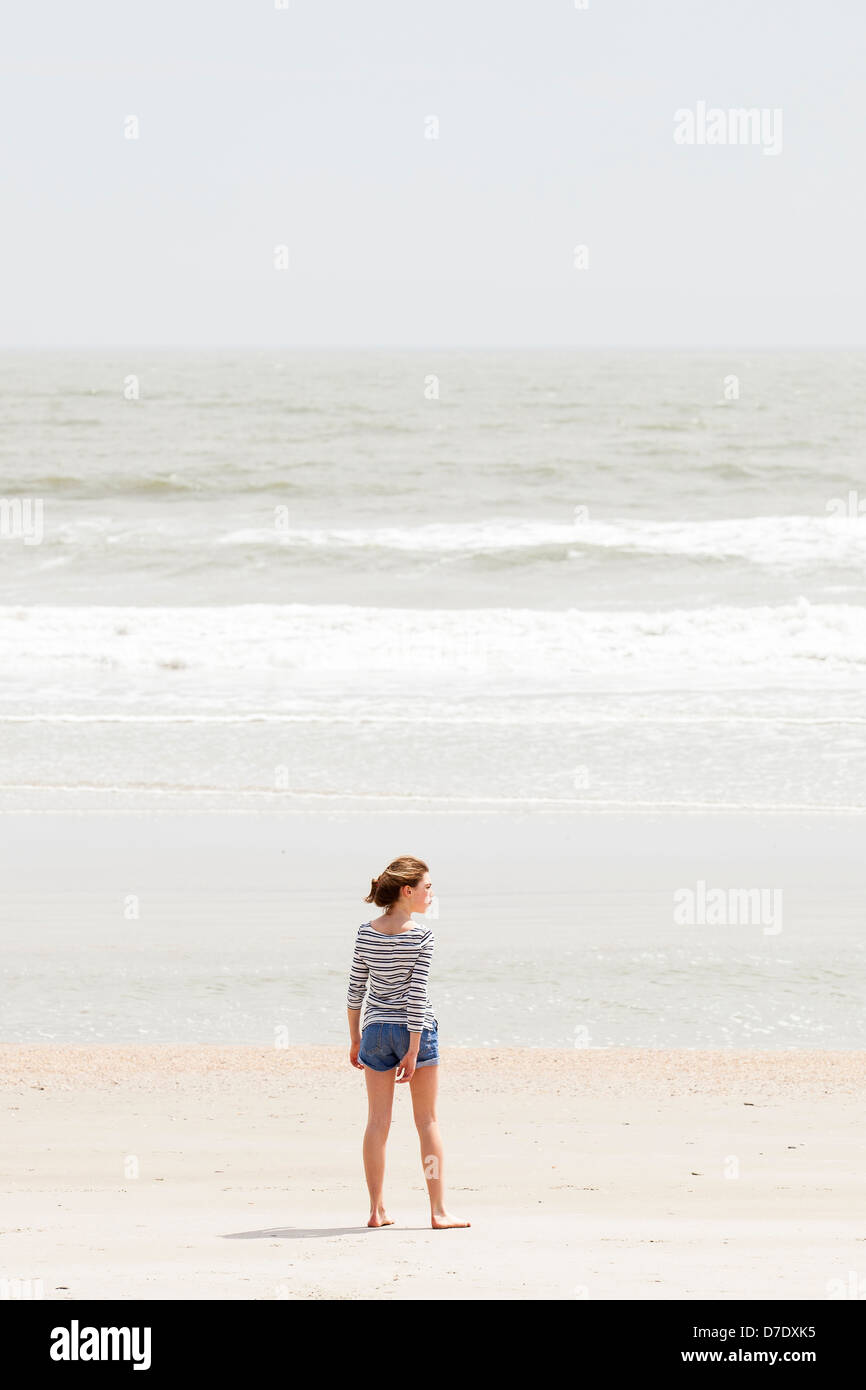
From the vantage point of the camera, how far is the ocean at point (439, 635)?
39.7 ft

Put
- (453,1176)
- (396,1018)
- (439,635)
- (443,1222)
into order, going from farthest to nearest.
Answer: (439,635) → (453,1176) → (396,1018) → (443,1222)

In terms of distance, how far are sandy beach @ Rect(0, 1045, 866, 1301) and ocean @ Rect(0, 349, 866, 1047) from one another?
0.69 metres

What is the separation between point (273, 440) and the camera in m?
47.5

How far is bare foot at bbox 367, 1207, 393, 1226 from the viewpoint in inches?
197

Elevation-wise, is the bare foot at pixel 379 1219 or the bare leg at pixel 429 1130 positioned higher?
the bare leg at pixel 429 1130

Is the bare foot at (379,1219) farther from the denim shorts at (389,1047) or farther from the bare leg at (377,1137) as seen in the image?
the denim shorts at (389,1047)

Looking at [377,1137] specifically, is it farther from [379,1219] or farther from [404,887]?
[404,887]

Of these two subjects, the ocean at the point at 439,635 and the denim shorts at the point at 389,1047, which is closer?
the denim shorts at the point at 389,1047

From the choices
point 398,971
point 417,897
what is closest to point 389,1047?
point 398,971

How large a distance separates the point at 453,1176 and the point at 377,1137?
2.20 feet

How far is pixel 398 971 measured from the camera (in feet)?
16.5

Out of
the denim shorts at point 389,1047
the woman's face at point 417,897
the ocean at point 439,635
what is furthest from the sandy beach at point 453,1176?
the woman's face at point 417,897

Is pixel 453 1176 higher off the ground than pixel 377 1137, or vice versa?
pixel 377 1137

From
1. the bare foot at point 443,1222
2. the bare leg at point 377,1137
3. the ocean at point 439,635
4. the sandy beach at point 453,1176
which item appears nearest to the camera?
the sandy beach at point 453,1176
